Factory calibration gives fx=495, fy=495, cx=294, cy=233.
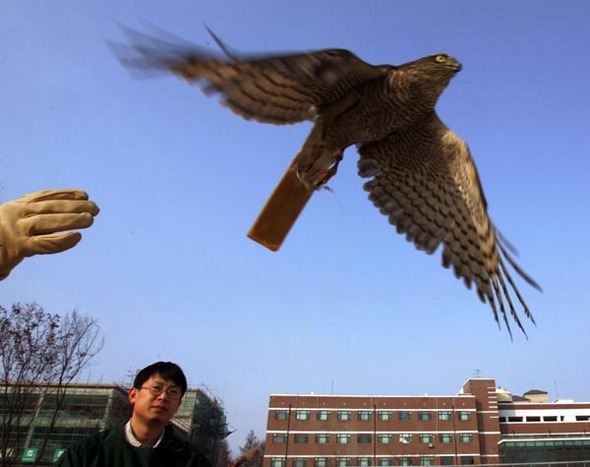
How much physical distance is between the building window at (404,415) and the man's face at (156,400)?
5337 cm

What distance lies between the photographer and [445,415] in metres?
51.0

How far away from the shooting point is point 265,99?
13.1 ft

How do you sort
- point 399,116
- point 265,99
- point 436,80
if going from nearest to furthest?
point 265,99
point 436,80
point 399,116

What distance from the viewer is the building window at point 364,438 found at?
5022cm

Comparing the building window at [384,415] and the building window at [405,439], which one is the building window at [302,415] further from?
the building window at [405,439]

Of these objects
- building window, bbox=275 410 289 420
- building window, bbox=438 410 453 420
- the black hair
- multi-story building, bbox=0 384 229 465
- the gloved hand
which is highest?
Result: building window, bbox=438 410 453 420

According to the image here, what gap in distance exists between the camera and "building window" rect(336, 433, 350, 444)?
50219 mm

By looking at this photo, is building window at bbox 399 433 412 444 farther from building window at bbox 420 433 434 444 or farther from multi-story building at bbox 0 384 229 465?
multi-story building at bbox 0 384 229 465

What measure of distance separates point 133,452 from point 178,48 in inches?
90.9

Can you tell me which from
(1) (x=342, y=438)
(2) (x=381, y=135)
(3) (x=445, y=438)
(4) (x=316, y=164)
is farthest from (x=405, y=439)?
(4) (x=316, y=164)

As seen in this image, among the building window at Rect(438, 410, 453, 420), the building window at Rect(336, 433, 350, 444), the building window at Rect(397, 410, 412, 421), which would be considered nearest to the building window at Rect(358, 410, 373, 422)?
the building window at Rect(336, 433, 350, 444)

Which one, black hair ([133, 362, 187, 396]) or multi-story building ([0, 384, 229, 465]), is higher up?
multi-story building ([0, 384, 229, 465])

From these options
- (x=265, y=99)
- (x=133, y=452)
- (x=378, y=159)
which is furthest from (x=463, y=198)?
(x=133, y=452)

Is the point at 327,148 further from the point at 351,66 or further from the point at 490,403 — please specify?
the point at 490,403
